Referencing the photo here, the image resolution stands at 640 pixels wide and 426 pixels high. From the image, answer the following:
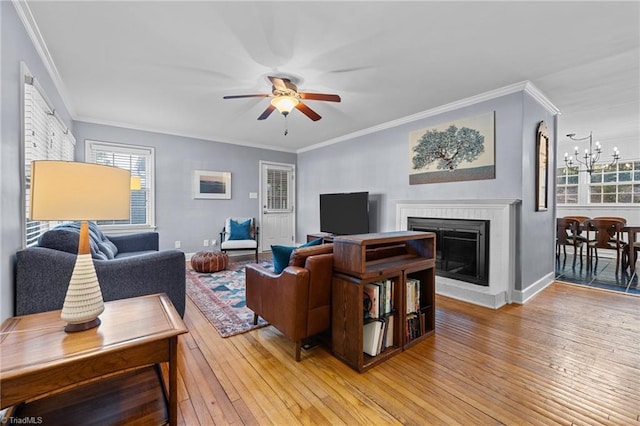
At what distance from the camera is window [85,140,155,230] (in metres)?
4.71

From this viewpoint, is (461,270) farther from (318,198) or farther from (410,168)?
(318,198)

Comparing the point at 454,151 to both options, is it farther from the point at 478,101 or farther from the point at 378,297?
the point at 378,297

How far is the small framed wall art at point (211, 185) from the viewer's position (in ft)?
18.1

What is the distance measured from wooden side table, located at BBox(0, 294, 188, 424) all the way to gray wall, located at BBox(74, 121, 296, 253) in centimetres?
403

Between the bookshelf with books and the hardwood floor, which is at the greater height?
the bookshelf with books

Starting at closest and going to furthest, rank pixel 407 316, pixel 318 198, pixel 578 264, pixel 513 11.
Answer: pixel 513 11
pixel 407 316
pixel 578 264
pixel 318 198

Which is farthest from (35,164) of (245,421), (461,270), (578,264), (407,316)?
(578,264)

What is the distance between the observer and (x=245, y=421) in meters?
1.49

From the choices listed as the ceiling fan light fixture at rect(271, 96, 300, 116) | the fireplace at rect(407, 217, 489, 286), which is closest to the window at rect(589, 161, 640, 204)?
the fireplace at rect(407, 217, 489, 286)

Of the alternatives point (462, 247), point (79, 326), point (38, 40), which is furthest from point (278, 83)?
point (462, 247)

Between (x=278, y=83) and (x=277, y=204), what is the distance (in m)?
4.09

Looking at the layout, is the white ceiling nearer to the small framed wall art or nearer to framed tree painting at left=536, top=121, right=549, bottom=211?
framed tree painting at left=536, top=121, right=549, bottom=211

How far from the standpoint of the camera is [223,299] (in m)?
3.27

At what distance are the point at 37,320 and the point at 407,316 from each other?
234cm
